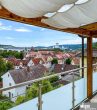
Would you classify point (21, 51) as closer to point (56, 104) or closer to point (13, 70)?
point (13, 70)

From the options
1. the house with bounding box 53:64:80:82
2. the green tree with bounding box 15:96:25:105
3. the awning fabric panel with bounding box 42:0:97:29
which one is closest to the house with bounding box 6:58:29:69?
the green tree with bounding box 15:96:25:105

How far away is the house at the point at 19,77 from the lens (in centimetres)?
348

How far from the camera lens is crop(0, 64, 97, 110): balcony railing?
4.14m

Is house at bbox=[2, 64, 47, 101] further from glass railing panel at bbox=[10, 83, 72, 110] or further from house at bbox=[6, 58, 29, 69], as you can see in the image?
glass railing panel at bbox=[10, 83, 72, 110]

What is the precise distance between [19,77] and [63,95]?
1719 millimetres

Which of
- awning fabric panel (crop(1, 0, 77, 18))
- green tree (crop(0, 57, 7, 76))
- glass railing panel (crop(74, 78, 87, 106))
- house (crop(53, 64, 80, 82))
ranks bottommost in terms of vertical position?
glass railing panel (crop(74, 78, 87, 106))

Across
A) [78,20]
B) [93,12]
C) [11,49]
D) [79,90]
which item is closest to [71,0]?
[93,12]

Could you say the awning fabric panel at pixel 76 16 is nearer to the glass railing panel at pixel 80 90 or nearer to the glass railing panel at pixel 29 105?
the glass railing panel at pixel 29 105

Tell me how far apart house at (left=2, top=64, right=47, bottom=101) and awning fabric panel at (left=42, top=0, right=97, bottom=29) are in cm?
104

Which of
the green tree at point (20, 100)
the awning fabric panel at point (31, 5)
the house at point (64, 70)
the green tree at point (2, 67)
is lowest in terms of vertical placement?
the green tree at point (20, 100)

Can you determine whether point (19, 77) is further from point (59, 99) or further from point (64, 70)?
point (64, 70)

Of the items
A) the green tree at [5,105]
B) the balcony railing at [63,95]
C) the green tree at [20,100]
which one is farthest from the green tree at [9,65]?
the green tree at [5,105]

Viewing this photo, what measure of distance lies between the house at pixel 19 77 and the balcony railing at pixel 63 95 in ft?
0.22

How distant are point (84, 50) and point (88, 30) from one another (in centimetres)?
80
